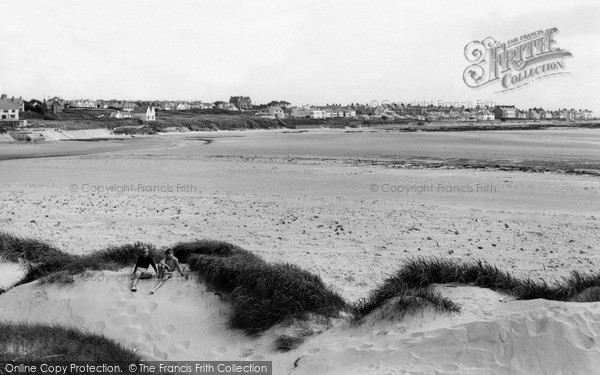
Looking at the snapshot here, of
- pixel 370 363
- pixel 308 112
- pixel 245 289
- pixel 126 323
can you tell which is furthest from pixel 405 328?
pixel 308 112

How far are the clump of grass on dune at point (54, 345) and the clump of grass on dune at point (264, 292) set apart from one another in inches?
53.5

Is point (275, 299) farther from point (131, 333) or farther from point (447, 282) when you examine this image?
point (447, 282)

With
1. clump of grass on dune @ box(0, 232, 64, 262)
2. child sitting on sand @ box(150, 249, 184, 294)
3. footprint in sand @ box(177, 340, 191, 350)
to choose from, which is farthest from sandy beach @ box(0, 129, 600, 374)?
clump of grass on dune @ box(0, 232, 64, 262)

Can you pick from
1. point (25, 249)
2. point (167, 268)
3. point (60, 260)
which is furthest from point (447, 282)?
point (25, 249)

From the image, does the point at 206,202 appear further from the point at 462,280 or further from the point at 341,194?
the point at 462,280

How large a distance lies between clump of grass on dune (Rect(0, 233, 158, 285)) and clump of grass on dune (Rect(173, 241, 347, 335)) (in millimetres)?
1335

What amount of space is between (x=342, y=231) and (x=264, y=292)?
233 inches

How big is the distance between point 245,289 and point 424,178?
1738 centimetres

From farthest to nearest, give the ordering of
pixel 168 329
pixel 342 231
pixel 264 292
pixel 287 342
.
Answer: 1. pixel 342 231
2. pixel 264 292
3. pixel 168 329
4. pixel 287 342

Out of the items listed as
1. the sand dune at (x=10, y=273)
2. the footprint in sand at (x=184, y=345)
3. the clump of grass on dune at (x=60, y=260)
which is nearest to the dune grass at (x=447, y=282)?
the footprint in sand at (x=184, y=345)

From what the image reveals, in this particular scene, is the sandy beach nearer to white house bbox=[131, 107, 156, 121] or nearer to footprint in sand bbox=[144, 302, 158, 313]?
footprint in sand bbox=[144, 302, 158, 313]

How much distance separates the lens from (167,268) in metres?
6.91

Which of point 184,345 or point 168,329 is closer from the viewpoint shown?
point 184,345

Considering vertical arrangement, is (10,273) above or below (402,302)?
below
